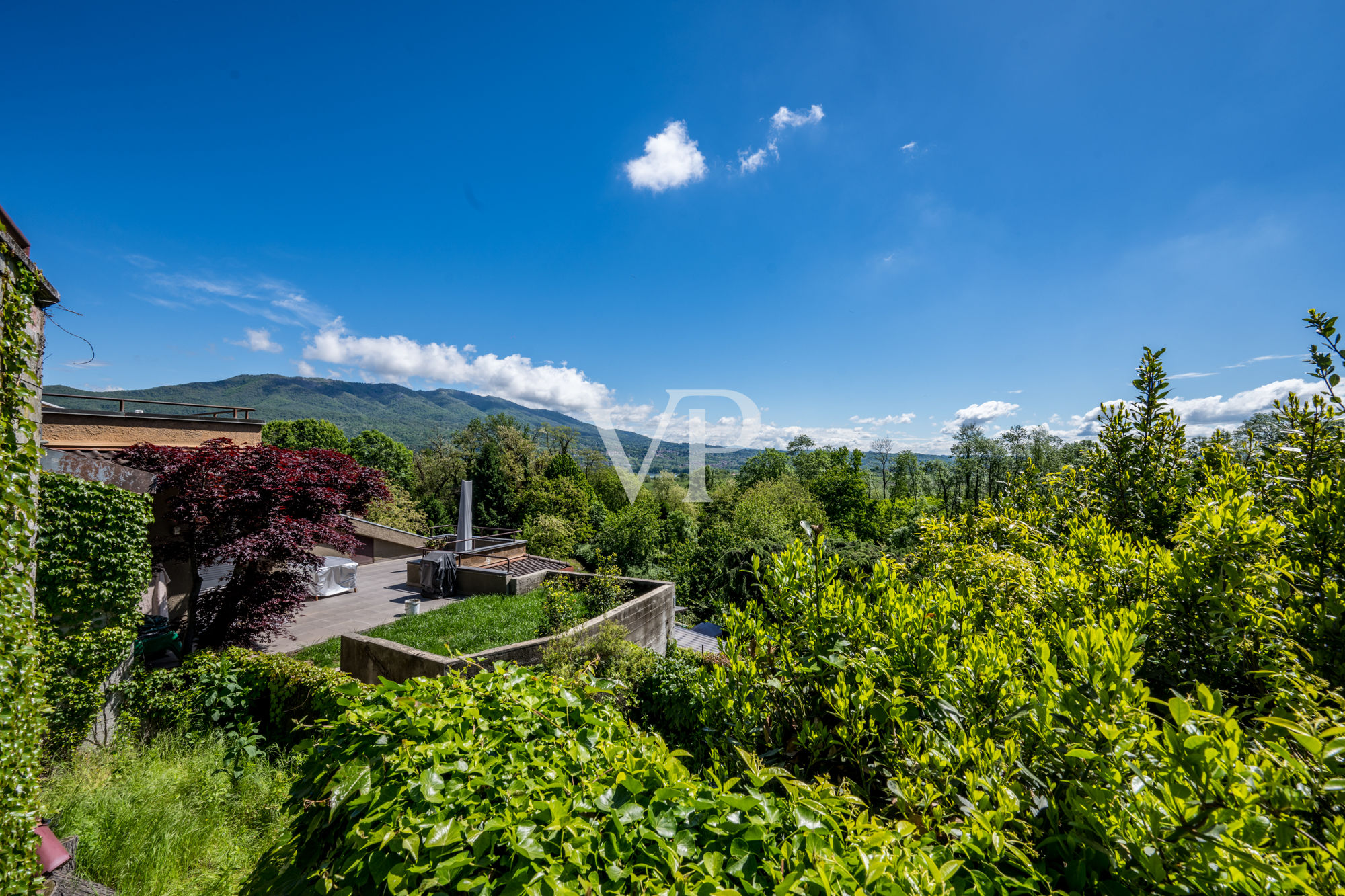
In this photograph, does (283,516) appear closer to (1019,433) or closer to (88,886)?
(88,886)

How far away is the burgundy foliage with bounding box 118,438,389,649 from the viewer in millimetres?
7020

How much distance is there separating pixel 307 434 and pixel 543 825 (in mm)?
51959

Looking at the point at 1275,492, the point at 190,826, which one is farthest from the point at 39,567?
the point at 1275,492

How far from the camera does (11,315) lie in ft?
10.3

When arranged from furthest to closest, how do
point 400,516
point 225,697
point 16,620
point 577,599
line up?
1. point 400,516
2. point 577,599
3. point 225,697
4. point 16,620

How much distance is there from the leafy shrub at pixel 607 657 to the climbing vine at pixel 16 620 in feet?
A: 13.0

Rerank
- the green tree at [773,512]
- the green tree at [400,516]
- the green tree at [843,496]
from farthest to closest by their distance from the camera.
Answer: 1. the green tree at [843,496]
2. the green tree at [400,516]
3. the green tree at [773,512]

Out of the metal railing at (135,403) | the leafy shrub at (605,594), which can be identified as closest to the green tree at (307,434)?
the metal railing at (135,403)

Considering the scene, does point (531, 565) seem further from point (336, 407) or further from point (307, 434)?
point (336, 407)

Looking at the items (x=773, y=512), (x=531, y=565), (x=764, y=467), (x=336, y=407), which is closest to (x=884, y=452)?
(x=764, y=467)

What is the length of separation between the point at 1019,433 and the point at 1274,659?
54.1 metres

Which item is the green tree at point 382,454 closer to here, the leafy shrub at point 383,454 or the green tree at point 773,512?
the leafy shrub at point 383,454

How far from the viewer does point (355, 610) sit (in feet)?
34.9

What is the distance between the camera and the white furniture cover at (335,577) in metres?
11.6
